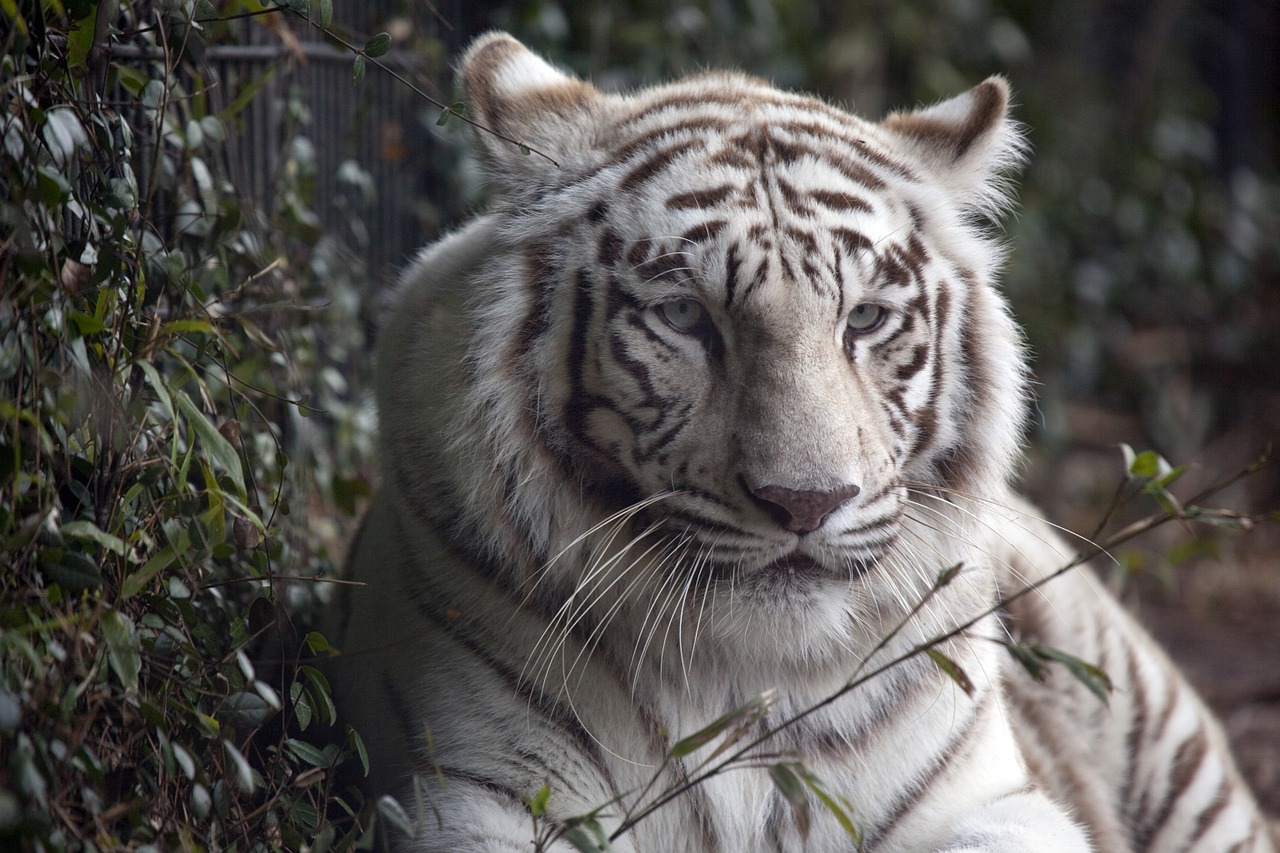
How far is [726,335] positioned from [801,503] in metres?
0.27

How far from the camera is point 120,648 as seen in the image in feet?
4.40

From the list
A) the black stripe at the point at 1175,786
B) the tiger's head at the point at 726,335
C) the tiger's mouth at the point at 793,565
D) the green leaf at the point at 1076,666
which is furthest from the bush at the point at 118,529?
the black stripe at the point at 1175,786

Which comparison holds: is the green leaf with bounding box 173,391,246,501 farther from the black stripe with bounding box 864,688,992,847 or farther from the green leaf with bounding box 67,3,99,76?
the black stripe with bounding box 864,688,992,847

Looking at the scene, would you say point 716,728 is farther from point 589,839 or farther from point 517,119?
point 517,119

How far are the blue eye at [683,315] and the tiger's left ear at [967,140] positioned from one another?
1.73 feet

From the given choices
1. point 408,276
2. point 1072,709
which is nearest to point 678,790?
point 408,276

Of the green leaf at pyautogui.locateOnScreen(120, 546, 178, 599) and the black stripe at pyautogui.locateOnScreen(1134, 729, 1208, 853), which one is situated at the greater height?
the green leaf at pyautogui.locateOnScreen(120, 546, 178, 599)

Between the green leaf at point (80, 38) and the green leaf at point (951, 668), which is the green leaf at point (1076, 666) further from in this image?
the green leaf at point (80, 38)

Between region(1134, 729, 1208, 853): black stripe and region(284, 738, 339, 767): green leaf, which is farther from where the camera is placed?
region(1134, 729, 1208, 853): black stripe

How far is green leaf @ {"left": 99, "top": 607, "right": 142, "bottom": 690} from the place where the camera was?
1.33 metres

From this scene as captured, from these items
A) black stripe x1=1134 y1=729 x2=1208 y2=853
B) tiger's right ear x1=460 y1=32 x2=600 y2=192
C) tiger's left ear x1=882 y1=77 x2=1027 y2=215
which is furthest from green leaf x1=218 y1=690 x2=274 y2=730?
black stripe x1=1134 y1=729 x2=1208 y2=853

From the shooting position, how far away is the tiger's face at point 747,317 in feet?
5.39

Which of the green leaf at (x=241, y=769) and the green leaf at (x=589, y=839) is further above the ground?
the green leaf at (x=241, y=769)

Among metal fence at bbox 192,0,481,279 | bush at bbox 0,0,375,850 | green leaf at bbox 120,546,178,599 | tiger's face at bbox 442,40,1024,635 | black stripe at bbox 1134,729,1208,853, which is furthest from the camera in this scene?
metal fence at bbox 192,0,481,279
